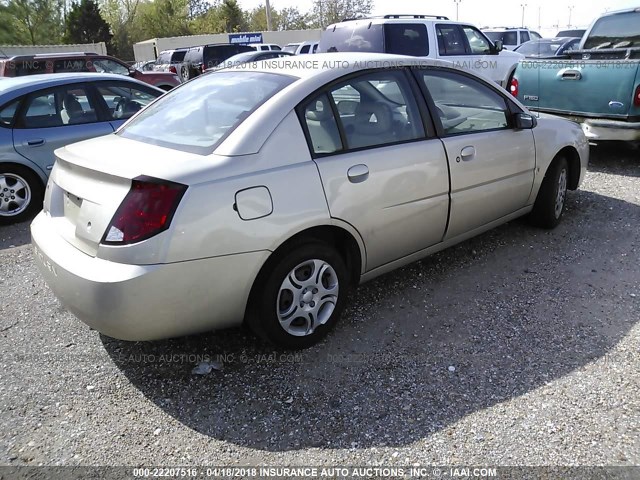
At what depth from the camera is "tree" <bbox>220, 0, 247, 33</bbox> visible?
202 ft

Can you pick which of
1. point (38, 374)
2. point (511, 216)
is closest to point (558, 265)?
point (511, 216)

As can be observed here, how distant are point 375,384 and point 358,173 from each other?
122cm

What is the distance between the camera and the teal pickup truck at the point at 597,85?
6590mm

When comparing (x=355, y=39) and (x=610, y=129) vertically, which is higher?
(x=355, y=39)

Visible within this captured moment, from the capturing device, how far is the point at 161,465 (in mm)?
2449

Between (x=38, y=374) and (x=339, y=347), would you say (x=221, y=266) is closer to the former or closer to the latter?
(x=339, y=347)

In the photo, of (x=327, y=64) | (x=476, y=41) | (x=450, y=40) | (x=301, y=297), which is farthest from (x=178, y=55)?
(x=301, y=297)

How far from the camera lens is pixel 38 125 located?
599cm

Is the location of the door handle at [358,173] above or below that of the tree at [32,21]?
below

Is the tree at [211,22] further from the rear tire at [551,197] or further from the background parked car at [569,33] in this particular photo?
the rear tire at [551,197]

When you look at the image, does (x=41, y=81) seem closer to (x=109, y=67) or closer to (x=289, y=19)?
(x=109, y=67)

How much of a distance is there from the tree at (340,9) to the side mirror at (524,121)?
5644 centimetres

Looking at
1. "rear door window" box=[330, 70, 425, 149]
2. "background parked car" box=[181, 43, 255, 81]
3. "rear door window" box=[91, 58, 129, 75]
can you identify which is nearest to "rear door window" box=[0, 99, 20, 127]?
"rear door window" box=[330, 70, 425, 149]

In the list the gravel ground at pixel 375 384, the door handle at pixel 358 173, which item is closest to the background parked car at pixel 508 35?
the gravel ground at pixel 375 384
